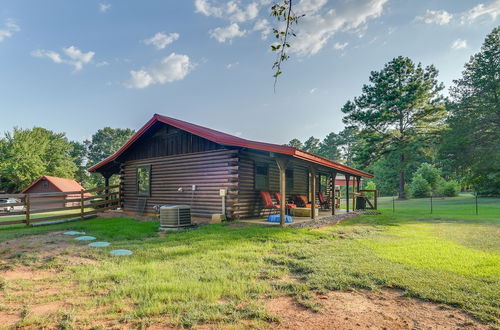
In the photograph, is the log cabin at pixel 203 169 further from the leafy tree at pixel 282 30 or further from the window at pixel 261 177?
the leafy tree at pixel 282 30

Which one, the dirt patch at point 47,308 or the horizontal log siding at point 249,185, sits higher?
the horizontal log siding at point 249,185

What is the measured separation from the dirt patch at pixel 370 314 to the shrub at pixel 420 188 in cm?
3282

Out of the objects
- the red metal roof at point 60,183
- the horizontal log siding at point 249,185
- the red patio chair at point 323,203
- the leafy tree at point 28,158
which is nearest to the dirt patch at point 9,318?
the horizontal log siding at point 249,185

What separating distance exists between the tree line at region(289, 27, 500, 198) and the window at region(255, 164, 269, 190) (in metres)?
20.3

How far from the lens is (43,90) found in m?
20.2

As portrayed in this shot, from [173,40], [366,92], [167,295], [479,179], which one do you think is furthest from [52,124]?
[479,179]

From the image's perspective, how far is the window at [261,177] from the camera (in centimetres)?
1076

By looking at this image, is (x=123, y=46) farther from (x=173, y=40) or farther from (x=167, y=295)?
(x=167, y=295)

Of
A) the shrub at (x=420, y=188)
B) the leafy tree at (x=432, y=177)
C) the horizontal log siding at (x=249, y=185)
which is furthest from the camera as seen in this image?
the leafy tree at (x=432, y=177)

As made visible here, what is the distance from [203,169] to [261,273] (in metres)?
6.92

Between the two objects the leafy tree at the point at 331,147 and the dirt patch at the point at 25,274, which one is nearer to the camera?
the dirt patch at the point at 25,274

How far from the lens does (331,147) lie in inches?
2623

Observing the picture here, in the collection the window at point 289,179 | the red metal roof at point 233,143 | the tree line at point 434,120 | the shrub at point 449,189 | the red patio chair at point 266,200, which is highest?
the tree line at point 434,120

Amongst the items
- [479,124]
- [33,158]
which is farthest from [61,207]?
[479,124]
